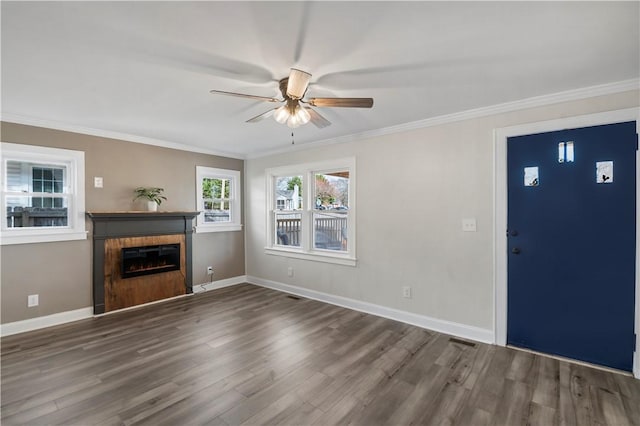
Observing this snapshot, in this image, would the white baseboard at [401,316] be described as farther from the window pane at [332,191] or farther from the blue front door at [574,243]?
the window pane at [332,191]

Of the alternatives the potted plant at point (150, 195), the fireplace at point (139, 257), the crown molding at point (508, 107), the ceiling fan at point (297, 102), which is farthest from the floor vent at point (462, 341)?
the potted plant at point (150, 195)

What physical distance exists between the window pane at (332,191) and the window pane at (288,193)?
0.37 metres

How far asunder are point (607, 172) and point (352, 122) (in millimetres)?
2437

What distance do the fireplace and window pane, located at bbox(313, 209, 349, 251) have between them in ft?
6.67

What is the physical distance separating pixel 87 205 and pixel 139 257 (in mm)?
957

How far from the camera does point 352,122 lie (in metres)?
3.61

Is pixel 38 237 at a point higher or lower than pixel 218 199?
lower

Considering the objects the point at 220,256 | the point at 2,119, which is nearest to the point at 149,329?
the point at 220,256

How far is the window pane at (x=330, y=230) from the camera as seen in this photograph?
14.6 feet

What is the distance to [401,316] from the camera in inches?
148

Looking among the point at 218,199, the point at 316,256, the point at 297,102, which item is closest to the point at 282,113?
the point at 297,102

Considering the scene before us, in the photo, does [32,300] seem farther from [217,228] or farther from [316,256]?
[316,256]

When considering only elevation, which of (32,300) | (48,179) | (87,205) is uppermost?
(48,179)

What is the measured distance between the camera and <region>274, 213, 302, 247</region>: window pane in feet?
16.7
